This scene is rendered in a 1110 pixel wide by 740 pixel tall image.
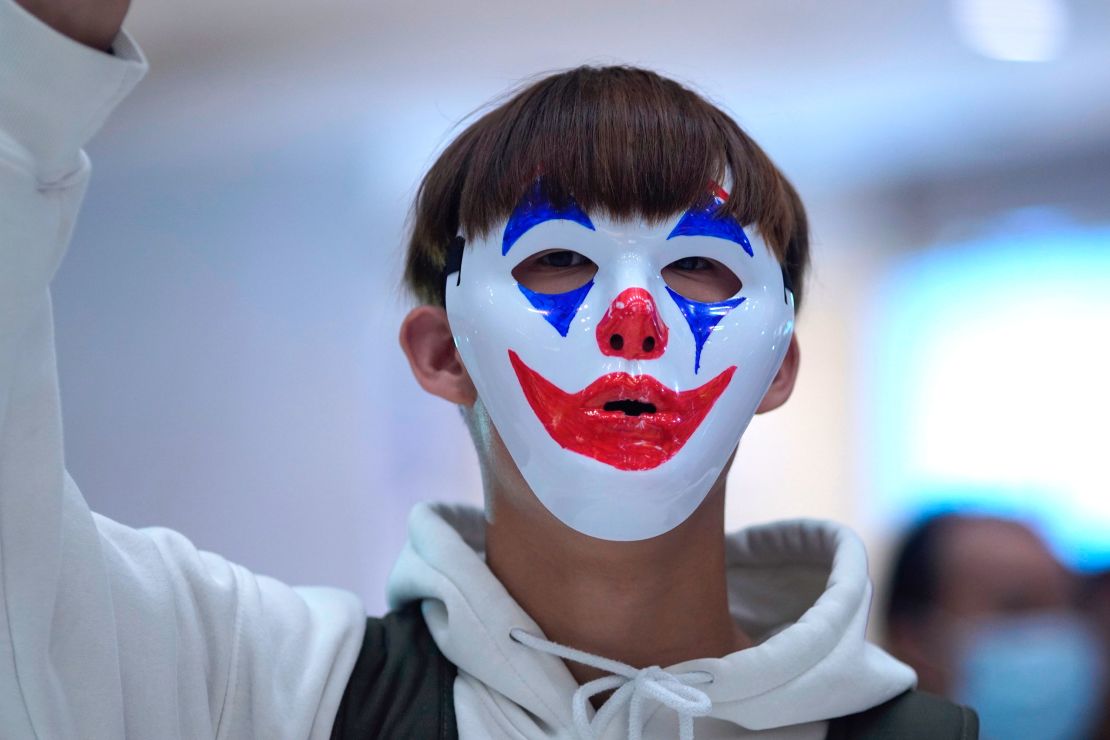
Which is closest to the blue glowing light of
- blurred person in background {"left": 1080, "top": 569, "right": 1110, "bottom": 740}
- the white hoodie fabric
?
blurred person in background {"left": 1080, "top": 569, "right": 1110, "bottom": 740}

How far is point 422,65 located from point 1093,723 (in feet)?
5.26

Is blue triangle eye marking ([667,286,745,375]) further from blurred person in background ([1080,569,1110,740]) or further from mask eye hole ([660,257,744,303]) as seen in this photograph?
blurred person in background ([1080,569,1110,740])

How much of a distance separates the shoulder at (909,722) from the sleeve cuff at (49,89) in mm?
768

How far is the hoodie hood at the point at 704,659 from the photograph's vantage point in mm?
999

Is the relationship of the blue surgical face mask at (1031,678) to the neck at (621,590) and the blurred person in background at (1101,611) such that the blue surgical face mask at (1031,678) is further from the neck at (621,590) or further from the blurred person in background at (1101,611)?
the neck at (621,590)

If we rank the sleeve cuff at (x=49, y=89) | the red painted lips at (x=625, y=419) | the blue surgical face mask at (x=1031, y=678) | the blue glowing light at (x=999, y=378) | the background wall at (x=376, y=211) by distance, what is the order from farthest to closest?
the blue glowing light at (x=999, y=378)
the background wall at (x=376, y=211)
the blue surgical face mask at (x=1031, y=678)
the red painted lips at (x=625, y=419)
the sleeve cuff at (x=49, y=89)

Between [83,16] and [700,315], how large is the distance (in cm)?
51

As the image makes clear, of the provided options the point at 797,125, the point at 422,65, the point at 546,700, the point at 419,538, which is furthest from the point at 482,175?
the point at 797,125

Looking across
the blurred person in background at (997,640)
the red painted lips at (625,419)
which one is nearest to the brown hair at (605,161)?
the red painted lips at (625,419)

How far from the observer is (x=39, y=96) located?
0.65m

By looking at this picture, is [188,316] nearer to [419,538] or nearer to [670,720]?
[419,538]

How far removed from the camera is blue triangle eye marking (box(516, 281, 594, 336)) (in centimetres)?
97

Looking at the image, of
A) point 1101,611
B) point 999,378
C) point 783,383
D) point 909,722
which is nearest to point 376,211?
point 999,378

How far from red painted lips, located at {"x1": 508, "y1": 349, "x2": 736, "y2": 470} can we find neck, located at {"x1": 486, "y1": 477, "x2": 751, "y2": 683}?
120 mm
